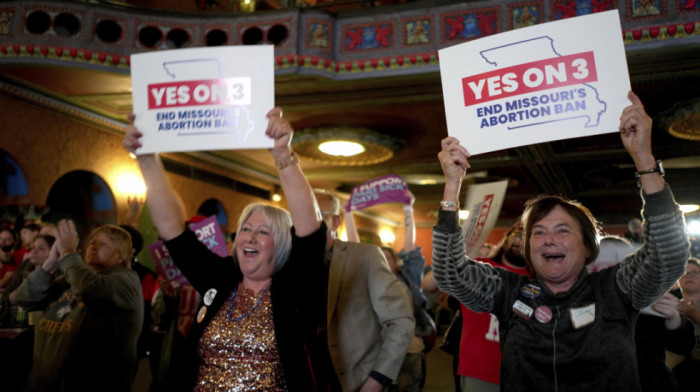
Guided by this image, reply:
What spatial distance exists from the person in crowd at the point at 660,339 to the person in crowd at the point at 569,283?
43cm

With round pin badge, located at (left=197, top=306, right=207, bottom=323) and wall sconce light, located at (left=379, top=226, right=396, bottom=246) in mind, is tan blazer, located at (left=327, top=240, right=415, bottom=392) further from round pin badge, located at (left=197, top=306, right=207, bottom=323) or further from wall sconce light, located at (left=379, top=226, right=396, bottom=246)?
wall sconce light, located at (left=379, top=226, right=396, bottom=246)

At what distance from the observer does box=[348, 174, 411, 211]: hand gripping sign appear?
15.2 feet

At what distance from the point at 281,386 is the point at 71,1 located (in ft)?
20.7

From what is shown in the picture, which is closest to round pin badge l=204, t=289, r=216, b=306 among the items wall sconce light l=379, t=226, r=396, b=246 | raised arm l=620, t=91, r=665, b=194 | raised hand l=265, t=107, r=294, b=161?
raised hand l=265, t=107, r=294, b=161

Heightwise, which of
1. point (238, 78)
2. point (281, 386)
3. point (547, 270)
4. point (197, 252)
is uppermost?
point (238, 78)

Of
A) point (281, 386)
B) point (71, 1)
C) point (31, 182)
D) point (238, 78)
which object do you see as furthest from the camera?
point (31, 182)

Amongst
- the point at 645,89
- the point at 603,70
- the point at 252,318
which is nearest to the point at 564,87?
the point at 603,70

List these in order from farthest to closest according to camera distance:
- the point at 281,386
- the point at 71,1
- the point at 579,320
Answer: the point at 71,1, the point at 281,386, the point at 579,320

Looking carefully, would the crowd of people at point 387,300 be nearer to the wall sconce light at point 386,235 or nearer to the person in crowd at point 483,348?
the person in crowd at point 483,348

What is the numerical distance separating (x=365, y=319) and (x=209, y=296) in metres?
0.87

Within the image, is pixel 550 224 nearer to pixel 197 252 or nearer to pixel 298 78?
pixel 197 252

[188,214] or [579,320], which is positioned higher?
[188,214]

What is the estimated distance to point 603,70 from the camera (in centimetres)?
168

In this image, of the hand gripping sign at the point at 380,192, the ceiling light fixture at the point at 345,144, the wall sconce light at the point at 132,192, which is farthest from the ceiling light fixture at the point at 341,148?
the hand gripping sign at the point at 380,192
